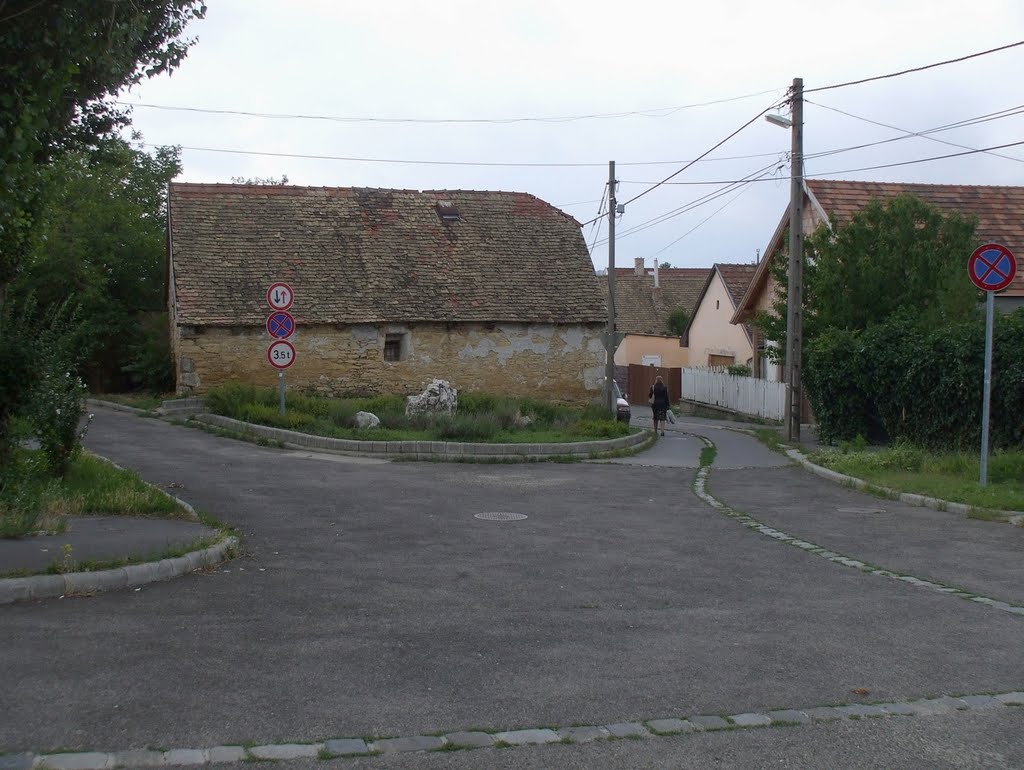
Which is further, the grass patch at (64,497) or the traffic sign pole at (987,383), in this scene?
the traffic sign pole at (987,383)

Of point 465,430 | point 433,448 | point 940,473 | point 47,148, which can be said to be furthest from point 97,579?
point 465,430

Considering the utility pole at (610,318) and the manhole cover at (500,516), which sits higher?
the utility pole at (610,318)

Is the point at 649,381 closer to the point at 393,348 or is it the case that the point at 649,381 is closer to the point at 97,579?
the point at 393,348

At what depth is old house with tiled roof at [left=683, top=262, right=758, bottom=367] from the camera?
45.4 metres

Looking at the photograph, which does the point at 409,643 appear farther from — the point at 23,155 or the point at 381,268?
the point at 381,268

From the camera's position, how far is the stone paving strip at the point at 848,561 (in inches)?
326

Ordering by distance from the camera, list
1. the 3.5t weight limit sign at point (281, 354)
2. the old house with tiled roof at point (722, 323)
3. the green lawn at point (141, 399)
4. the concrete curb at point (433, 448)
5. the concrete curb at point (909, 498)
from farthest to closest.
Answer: the old house with tiled roof at point (722, 323), the green lawn at point (141, 399), the 3.5t weight limit sign at point (281, 354), the concrete curb at point (433, 448), the concrete curb at point (909, 498)

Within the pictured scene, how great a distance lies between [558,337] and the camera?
29375mm

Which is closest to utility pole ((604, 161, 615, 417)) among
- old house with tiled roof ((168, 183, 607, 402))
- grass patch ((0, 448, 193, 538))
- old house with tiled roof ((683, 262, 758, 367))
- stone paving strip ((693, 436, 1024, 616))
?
old house with tiled roof ((168, 183, 607, 402))

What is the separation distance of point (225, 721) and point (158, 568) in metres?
3.47

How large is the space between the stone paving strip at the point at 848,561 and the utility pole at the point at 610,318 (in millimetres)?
11573

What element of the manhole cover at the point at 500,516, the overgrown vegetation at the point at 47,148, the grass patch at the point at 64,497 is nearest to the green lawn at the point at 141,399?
the overgrown vegetation at the point at 47,148

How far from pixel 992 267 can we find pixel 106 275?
2872 centimetres

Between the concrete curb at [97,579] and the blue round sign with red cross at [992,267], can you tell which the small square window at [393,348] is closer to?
the blue round sign with red cross at [992,267]
